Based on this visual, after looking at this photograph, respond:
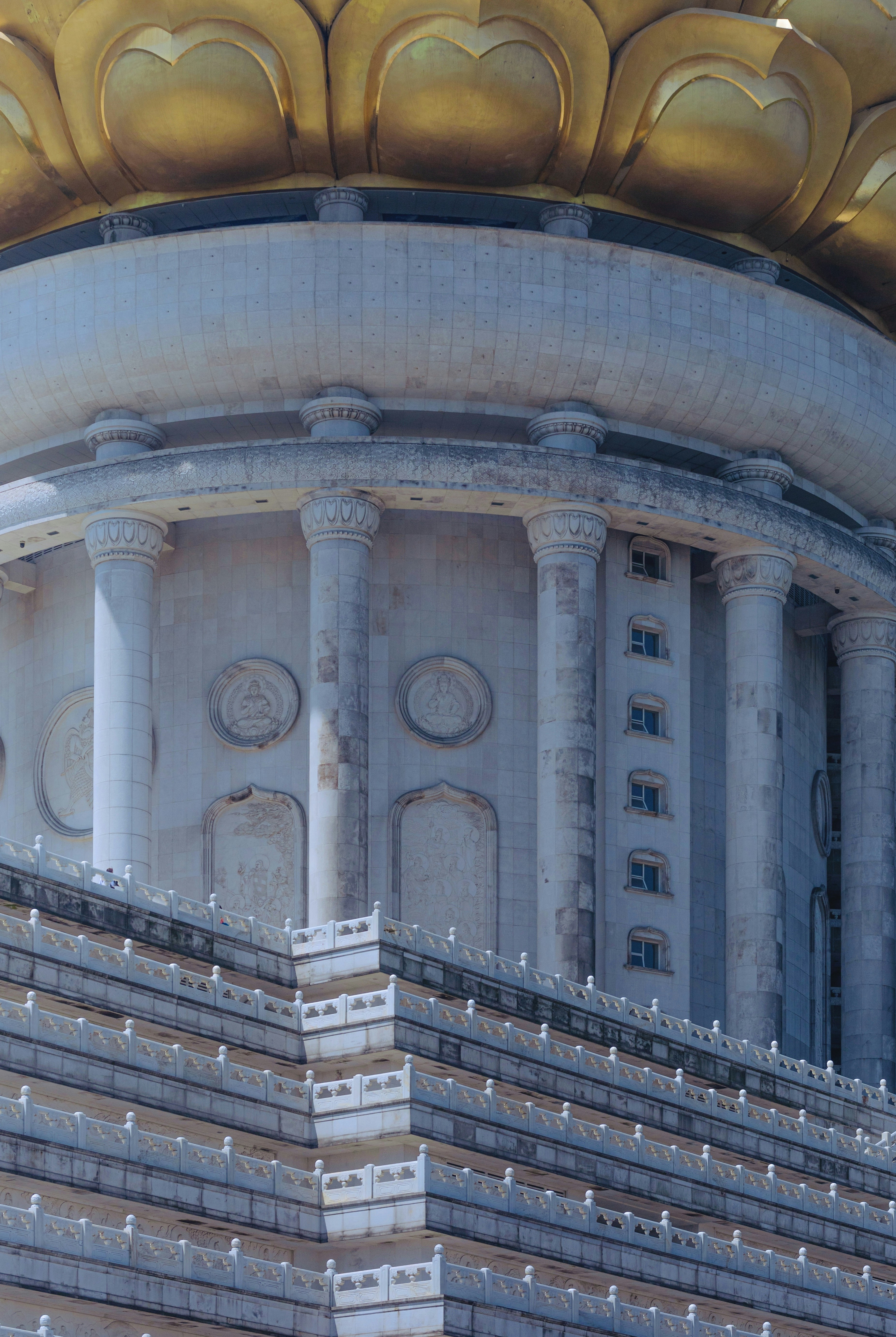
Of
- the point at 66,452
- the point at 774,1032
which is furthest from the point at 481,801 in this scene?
the point at 66,452

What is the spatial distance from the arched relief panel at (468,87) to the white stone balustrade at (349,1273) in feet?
83.7

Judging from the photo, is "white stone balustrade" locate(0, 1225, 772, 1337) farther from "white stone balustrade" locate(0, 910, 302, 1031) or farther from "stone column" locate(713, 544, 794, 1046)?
"stone column" locate(713, 544, 794, 1046)

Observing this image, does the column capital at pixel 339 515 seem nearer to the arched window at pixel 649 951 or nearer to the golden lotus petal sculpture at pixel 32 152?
the golden lotus petal sculpture at pixel 32 152

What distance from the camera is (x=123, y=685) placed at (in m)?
57.1

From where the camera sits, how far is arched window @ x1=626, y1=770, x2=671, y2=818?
5934cm

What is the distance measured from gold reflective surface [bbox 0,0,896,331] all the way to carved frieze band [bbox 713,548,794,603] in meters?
7.90

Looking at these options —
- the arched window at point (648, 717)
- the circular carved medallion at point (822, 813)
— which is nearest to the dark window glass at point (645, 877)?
the arched window at point (648, 717)

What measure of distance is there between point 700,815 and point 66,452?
17173 mm

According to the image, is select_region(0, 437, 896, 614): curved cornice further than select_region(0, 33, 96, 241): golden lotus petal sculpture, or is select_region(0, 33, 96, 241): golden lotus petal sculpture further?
select_region(0, 33, 96, 241): golden lotus petal sculpture

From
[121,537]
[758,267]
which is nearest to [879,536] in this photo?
[758,267]

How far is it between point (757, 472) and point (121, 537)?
1494cm

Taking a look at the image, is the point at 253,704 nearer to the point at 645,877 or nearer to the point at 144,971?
the point at 645,877

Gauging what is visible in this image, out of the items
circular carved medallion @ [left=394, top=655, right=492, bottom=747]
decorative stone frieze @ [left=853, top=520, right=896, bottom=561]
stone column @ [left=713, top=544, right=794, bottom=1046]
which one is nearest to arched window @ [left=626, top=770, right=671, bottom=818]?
stone column @ [left=713, top=544, right=794, bottom=1046]

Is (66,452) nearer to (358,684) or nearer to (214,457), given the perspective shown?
(214,457)
